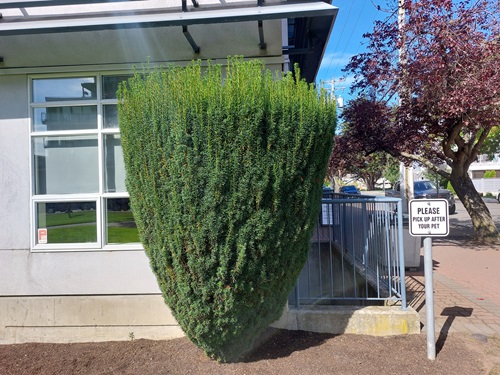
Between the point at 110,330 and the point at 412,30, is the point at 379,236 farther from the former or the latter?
the point at 412,30

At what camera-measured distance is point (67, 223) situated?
4590mm

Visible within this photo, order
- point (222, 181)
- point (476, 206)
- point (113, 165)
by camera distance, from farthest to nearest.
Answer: point (476, 206)
point (113, 165)
point (222, 181)

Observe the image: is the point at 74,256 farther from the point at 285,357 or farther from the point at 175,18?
the point at 175,18

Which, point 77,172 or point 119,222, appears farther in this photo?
point 77,172

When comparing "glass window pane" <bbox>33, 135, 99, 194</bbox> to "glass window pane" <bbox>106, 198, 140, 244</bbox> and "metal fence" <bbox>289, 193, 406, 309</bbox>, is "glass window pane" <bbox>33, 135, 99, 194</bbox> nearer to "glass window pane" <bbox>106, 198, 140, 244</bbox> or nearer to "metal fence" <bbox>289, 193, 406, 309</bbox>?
"glass window pane" <bbox>106, 198, 140, 244</bbox>

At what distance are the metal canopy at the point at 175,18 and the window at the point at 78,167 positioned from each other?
2.54ft

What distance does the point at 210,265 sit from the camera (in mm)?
3057

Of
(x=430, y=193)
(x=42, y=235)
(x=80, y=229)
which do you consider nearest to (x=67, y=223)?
(x=80, y=229)

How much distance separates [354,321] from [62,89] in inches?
169

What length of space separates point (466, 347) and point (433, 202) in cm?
158

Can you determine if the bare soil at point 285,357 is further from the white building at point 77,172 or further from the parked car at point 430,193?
the parked car at point 430,193

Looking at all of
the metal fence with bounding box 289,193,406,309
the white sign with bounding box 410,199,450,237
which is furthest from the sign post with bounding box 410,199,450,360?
the metal fence with bounding box 289,193,406,309

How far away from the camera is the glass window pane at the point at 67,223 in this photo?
4.59 metres

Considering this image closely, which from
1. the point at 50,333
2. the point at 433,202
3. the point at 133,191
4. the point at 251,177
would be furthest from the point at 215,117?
the point at 50,333
